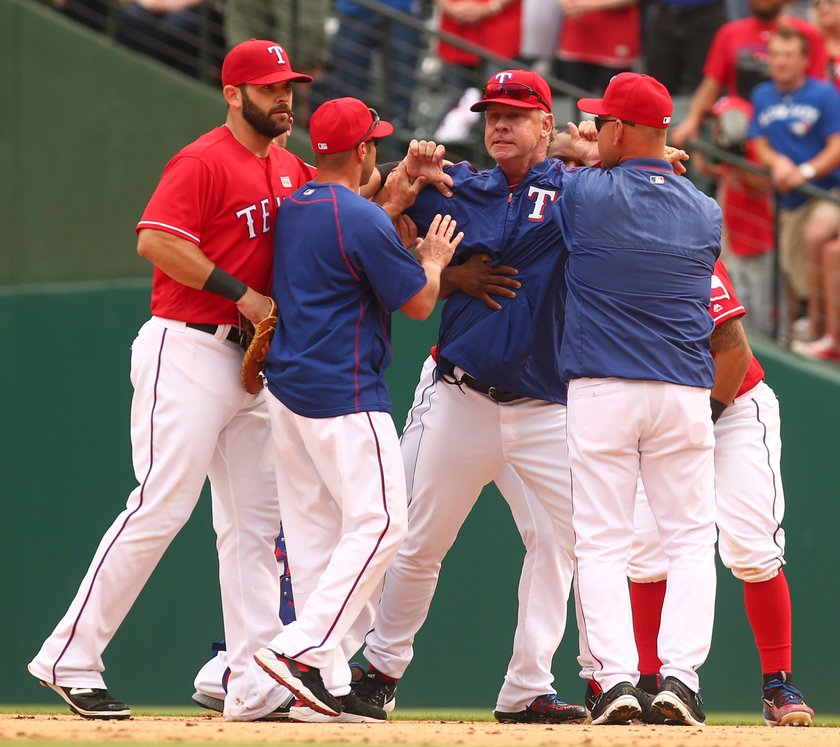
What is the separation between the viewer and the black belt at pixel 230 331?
18.1ft

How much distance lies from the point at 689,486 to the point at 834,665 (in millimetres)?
3276

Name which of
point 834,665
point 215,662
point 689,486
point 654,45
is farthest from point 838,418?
point 215,662

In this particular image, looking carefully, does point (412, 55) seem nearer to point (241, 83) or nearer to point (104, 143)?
point (104, 143)

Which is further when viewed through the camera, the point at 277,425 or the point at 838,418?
the point at 838,418

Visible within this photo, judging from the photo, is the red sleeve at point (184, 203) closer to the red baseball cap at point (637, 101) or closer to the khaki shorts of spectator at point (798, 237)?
the red baseball cap at point (637, 101)

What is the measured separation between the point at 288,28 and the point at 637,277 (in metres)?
4.20

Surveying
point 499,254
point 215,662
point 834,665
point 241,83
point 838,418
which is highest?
point 241,83

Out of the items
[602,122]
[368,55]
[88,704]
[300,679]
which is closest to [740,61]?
[368,55]

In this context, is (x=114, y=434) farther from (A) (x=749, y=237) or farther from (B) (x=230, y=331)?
(A) (x=749, y=237)

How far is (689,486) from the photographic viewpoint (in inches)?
209

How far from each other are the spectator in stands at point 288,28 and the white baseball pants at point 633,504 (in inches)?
154

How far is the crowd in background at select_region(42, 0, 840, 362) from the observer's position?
820 cm

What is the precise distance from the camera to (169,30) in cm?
873

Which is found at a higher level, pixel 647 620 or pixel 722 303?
pixel 722 303
